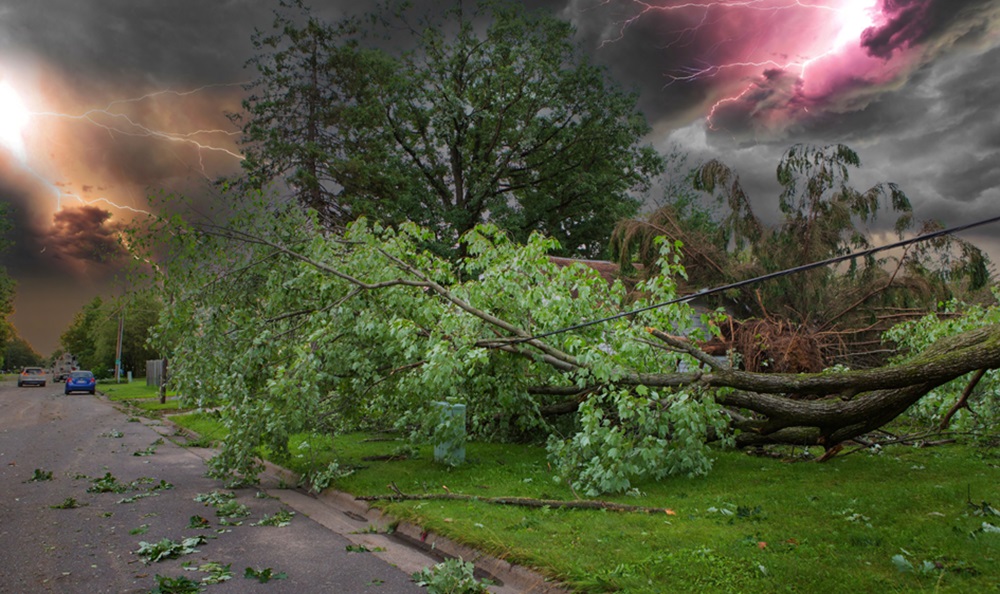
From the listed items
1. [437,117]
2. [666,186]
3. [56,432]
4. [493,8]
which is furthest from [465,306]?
[666,186]

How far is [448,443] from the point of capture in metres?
8.51

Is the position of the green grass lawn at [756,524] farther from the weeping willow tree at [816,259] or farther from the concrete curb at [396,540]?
the weeping willow tree at [816,259]

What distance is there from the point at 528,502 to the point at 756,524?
2.12 m

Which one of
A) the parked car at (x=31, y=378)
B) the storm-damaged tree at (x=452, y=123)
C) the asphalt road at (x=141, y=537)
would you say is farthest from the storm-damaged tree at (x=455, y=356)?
the parked car at (x=31, y=378)

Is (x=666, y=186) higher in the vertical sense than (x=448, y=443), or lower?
higher

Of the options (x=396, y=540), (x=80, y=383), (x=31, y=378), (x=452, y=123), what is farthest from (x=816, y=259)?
(x=31, y=378)

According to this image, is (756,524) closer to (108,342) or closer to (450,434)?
(450,434)

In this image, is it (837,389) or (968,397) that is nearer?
(837,389)

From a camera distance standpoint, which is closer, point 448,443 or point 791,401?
point 791,401

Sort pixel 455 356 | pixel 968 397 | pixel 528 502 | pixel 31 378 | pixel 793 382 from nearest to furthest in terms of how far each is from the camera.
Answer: pixel 528 502 → pixel 793 382 → pixel 455 356 → pixel 968 397 → pixel 31 378

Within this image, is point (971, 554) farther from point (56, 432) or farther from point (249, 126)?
point (249, 126)

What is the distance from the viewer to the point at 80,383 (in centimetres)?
3531

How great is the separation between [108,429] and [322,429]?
977cm

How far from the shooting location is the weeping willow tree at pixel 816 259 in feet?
44.7
